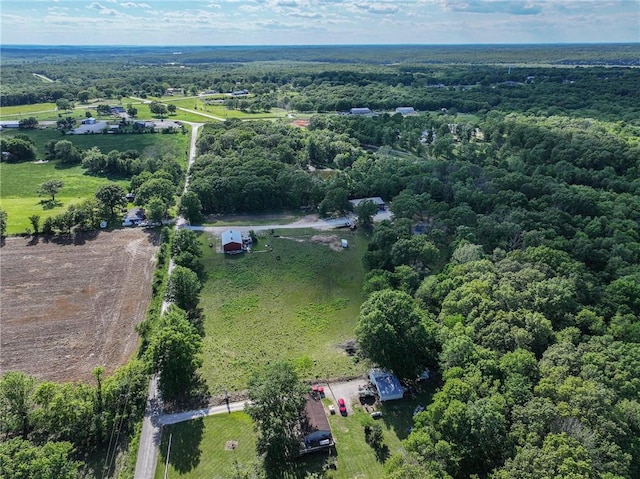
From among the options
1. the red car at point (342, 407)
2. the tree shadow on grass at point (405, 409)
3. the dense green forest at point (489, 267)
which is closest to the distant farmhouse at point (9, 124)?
the dense green forest at point (489, 267)

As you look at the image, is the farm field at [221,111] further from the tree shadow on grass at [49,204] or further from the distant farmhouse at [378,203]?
the distant farmhouse at [378,203]

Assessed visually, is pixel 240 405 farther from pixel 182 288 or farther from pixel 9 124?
pixel 9 124

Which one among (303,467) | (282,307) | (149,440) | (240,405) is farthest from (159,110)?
(303,467)

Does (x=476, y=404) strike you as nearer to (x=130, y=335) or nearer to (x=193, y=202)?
(x=130, y=335)

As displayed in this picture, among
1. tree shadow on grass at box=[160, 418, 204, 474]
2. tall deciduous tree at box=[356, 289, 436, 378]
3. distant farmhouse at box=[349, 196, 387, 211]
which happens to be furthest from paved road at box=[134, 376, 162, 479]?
distant farmhouse at box=[349, 196, 387, 211]

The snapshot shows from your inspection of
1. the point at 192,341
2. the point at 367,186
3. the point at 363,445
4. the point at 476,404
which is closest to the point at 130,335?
the point at 192,341

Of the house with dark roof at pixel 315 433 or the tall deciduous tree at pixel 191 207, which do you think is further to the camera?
the tall deciduous tree at pixel 191 207

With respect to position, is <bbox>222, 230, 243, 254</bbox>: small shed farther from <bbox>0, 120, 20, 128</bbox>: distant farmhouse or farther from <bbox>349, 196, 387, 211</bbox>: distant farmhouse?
<bbox>0, 120, 20, 128</bbox>: distant farmhouse
